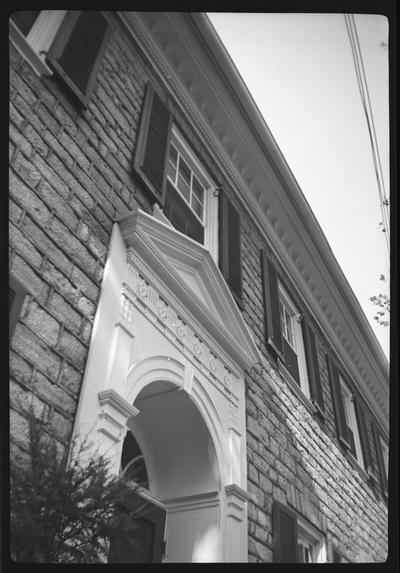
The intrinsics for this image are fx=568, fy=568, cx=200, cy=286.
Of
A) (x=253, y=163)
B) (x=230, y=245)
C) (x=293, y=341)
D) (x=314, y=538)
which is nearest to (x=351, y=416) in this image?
(x=293, y=341)

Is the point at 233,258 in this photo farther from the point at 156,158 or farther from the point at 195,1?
the point at 195,1

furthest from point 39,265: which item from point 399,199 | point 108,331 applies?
point 399,199

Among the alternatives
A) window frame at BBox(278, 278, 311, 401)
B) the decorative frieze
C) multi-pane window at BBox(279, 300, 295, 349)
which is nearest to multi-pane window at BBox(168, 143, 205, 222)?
the decorative frieze

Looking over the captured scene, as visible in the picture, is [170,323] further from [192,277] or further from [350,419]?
[350,419]

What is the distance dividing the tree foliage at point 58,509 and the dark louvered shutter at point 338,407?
6.90 metres

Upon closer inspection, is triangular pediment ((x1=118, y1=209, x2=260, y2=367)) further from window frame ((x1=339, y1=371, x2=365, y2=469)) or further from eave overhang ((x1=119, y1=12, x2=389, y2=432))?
window frame ((x1=339, y1=371, x2=365, y2=469))

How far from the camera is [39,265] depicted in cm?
351

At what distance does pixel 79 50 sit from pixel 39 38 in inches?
19.2

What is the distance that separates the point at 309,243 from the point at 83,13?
5632 mm

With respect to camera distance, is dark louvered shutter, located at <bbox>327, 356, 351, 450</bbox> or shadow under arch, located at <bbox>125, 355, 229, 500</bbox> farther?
dark louvered shutter, located at <bbox>327, 356, 351, 450</bbox>

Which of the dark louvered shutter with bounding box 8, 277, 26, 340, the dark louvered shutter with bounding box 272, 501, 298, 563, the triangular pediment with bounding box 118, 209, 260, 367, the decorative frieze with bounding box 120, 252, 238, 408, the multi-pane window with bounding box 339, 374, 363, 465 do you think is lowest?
the dark louvered shutter with bounding box 272, 501, 298, 563

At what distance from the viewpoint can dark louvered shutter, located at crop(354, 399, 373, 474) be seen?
10.3 m

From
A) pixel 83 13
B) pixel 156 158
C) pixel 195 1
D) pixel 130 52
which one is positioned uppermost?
pixel 130 52

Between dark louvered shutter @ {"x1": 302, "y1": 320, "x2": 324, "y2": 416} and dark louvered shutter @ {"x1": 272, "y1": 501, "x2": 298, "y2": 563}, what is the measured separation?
2631mm
